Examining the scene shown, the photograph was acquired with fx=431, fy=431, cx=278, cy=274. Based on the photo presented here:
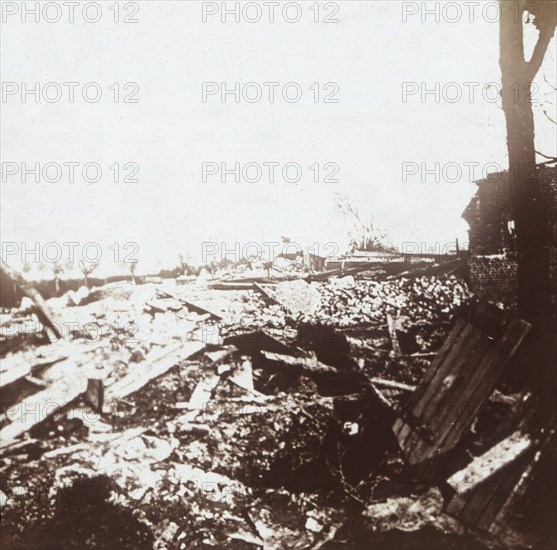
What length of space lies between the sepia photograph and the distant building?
1 centimetres

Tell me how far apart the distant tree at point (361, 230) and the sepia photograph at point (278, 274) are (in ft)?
0.06

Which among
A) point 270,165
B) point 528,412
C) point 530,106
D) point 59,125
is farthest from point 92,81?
point 528,412

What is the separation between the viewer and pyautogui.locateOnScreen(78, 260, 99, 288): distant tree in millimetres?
3059

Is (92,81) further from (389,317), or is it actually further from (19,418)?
(389,317)

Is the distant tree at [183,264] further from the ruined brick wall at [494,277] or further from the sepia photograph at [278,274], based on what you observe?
the ruined brick wall at [494,277]

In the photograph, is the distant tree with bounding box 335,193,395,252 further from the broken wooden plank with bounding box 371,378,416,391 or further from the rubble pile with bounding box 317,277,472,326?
the broken wooden plank with bounding box 371,378,416,391

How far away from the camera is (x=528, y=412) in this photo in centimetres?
262

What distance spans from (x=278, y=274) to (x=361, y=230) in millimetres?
636

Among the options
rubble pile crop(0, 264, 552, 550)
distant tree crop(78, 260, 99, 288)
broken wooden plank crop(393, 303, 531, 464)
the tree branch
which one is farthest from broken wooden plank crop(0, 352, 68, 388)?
the tree branch

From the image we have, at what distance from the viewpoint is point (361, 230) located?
9.53 feet

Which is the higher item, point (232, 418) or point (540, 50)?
point (540, 50)

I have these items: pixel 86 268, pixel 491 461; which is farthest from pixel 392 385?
pixel 86 268

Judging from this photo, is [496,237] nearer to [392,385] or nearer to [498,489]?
[392,385]

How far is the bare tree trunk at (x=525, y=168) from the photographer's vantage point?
2713 millimetres
